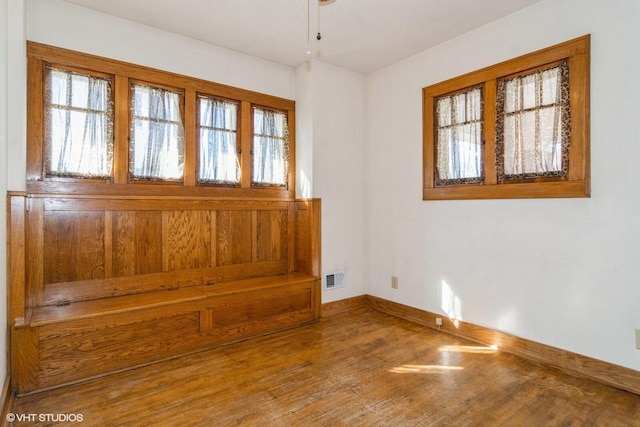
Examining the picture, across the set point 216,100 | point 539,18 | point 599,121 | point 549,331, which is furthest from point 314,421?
point 539,18

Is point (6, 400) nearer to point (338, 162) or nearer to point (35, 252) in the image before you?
point (35, 252)

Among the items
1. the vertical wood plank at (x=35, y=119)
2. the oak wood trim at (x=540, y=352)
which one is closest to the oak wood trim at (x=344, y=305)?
the oak wood trim at (x=540, y=352)

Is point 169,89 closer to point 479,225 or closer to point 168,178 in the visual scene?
point 168,178

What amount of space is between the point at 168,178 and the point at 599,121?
353 cm

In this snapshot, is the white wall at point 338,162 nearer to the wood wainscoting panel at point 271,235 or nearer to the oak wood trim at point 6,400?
the wood wainscoting panel at point 271,235

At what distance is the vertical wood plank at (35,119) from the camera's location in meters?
2.64

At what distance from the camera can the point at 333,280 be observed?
4.00 metres

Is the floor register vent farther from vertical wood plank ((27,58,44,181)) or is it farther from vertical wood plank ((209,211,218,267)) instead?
vertical wood plank ((27,58,44,181))

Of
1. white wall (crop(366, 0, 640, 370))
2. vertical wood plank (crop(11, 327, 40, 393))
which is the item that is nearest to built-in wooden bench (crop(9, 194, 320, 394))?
vertical wood plank (crop(11, 327, 40, 393))

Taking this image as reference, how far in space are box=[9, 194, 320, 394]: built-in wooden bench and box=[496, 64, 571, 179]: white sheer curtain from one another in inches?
76.7

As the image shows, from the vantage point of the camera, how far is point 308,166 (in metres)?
3.90

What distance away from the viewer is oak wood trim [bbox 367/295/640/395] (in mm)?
2352

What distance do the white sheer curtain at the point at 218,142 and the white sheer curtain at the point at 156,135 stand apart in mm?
225

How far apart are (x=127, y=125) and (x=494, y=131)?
10.6ft
